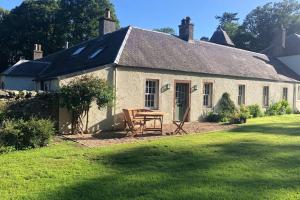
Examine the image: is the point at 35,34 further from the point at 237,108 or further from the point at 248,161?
the point at 248,161

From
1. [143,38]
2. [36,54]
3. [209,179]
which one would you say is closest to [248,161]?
[209,179]

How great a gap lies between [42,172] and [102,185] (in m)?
1.81

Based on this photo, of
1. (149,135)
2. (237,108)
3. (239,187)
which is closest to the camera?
(239,187)

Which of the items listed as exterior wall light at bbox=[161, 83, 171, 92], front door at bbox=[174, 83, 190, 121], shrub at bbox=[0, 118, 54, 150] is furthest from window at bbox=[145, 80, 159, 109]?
shrub at bbox=[0, 118, 54, 150]

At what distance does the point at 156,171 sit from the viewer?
7.93m

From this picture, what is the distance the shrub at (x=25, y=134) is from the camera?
10633 mm

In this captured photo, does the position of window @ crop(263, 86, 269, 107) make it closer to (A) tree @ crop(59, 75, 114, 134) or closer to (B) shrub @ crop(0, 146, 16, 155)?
(A) tree @ crop(59, 75, 114, 134)

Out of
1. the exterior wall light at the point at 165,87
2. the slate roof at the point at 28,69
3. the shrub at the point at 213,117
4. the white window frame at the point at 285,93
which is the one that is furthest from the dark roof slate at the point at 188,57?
the slate roof at the point at 28,69

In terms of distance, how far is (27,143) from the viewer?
10.9 m

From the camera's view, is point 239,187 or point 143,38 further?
point 143,38

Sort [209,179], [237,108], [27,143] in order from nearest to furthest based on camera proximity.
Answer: [209,179] → [27,143] → [237,108]

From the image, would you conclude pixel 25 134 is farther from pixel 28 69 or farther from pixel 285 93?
pixel 285 93

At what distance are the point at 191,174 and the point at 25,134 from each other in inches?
236

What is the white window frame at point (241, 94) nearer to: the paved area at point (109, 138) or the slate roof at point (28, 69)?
the paved area at point (109, 138)
